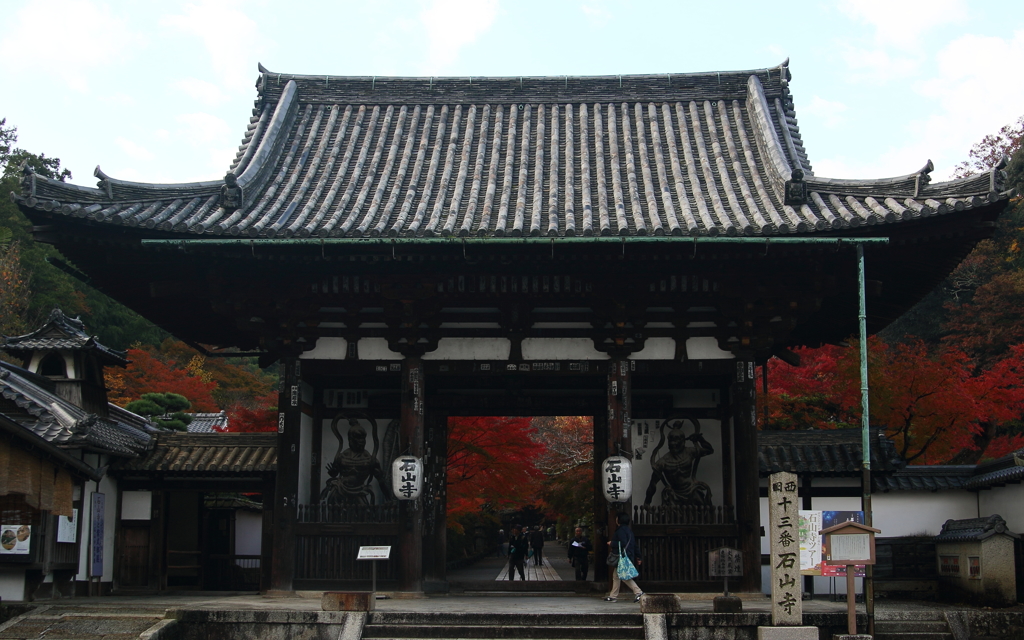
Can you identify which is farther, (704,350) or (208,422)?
(208,422)

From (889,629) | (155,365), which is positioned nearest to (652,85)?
(889,629)

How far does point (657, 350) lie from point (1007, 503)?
22.3 feet

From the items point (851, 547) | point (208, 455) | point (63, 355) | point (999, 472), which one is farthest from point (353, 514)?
point (999, 472)

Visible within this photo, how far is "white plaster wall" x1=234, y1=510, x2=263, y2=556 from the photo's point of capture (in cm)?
2145

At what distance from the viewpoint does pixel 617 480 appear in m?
12.6

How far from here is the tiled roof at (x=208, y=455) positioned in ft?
53.9

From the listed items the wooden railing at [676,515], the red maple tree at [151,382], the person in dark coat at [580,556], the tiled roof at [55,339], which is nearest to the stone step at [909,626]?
the wooden railing at [676,515]

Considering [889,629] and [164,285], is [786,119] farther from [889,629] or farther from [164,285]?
[164,285]

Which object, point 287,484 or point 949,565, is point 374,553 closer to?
point 287,484

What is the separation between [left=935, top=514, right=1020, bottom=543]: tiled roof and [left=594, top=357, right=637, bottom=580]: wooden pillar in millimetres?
5843

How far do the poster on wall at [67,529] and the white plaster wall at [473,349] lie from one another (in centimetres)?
697

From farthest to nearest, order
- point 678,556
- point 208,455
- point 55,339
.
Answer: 1. point 55,339
2. point 208,455
3. point 678,556

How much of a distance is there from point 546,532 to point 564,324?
5097 cm

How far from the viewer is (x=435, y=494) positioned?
1522cm
